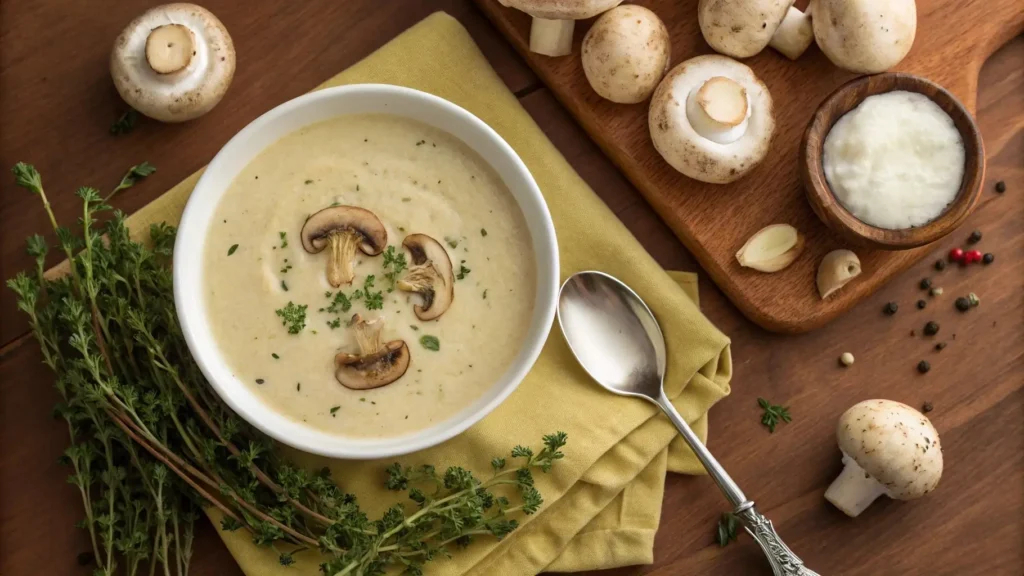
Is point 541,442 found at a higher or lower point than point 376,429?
lower

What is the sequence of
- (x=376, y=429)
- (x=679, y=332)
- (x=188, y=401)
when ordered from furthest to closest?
(x=679, y=332)
(x=188, y=401)
(x=376, y=429)

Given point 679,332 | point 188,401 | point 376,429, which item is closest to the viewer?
point 376,429

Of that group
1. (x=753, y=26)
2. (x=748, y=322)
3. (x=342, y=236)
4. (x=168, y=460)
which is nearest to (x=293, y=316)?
(x=342, y=236)

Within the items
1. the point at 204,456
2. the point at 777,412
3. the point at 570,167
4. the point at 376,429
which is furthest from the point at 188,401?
the point at 777,412

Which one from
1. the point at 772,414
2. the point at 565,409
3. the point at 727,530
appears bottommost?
the point at 727,530

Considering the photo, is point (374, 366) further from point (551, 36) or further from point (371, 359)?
point (551, 36)

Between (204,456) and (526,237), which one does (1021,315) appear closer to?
(526,237)

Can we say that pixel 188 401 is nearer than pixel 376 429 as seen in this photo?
No

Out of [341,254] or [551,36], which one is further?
[551,36]

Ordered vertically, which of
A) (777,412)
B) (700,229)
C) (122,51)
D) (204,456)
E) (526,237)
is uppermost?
(122,51)
